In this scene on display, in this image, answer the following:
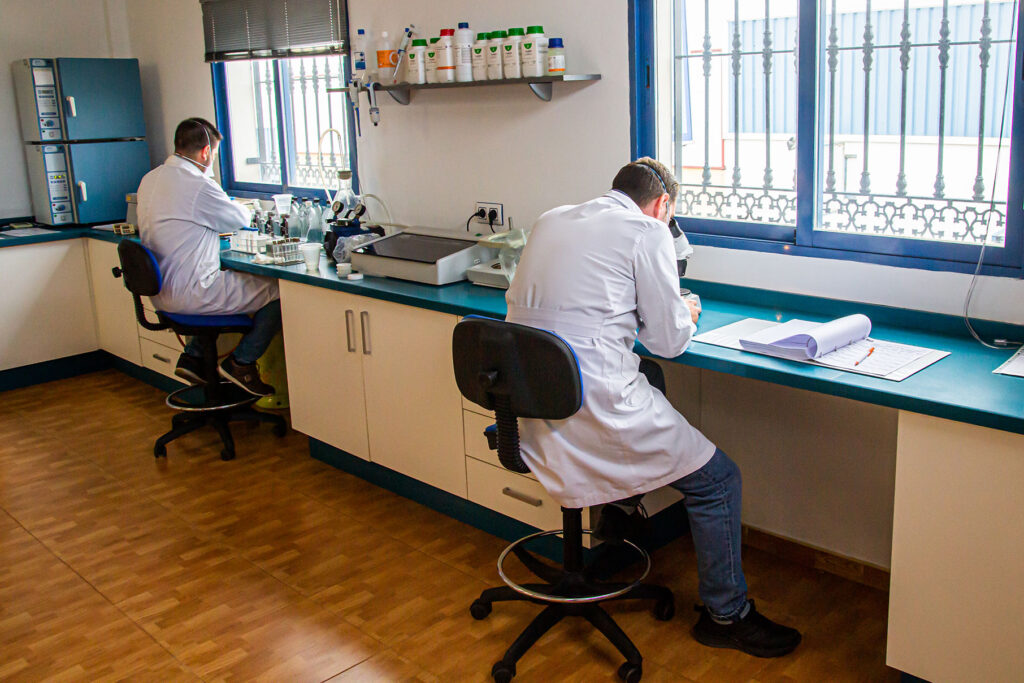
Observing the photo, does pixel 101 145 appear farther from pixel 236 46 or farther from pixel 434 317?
pixel 434 317

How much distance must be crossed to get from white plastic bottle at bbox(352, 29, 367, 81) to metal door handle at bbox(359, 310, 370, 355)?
3.55ft

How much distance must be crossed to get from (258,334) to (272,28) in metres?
A: 1.50

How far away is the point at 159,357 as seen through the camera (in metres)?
4.75

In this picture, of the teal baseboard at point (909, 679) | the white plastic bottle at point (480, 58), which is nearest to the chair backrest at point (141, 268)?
the white plastic bottle at point (480, 58)

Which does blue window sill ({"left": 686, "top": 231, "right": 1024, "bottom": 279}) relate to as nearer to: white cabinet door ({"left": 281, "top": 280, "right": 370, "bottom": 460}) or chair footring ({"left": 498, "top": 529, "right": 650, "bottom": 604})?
chair footring ({"left": 498, "top": 529, "right": 650, "bottom": 604})

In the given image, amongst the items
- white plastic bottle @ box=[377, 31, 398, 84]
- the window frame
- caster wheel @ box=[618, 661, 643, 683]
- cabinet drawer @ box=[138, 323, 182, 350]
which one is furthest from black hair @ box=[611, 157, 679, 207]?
cabinet drawer @ box=[138, 323, 182, 350]

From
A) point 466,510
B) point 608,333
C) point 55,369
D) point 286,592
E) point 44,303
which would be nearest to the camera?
point 608,333

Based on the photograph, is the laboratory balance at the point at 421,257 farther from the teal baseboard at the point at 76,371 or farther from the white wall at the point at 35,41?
the white wall at the point at 35,41

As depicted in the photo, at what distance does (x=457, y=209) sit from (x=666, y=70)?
3.61ft

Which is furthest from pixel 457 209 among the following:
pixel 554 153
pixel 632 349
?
pixel 632 349

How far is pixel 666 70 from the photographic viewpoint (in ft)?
9.75

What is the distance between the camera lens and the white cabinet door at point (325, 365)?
347 cm

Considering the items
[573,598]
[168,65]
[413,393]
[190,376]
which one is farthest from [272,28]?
[573,598]

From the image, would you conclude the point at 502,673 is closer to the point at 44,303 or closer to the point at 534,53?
the point at 534,53
